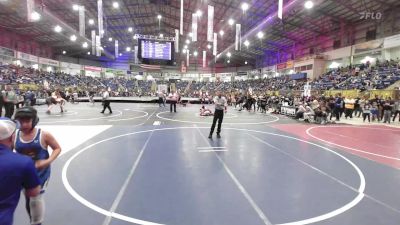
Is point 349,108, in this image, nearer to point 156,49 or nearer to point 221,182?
point 156,49

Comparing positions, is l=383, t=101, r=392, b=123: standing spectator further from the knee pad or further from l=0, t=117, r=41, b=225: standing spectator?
l=0, t=117, r=41, b=225: standing spectator

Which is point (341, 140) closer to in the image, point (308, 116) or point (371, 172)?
point (371, 172)

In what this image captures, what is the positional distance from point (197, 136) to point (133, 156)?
327 centimetres

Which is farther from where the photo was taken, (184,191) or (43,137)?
(184,191)

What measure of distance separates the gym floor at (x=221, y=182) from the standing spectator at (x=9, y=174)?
5.91ft

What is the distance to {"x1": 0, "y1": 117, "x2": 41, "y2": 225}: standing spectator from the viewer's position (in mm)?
1677

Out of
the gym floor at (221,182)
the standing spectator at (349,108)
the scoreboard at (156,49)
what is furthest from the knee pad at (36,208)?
the scoreboard at (156,49)

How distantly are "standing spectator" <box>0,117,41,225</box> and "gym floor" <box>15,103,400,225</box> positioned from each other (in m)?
1.80

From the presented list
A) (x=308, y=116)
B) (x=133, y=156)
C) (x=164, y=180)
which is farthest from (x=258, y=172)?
(x=308, y=116)

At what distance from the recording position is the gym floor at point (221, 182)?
142 inches

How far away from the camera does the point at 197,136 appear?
31.3 feet

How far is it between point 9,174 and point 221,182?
3708 millimetres

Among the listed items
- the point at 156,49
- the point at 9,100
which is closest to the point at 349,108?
the point at 156,49

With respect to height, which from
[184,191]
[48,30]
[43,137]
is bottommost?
[184,191]
